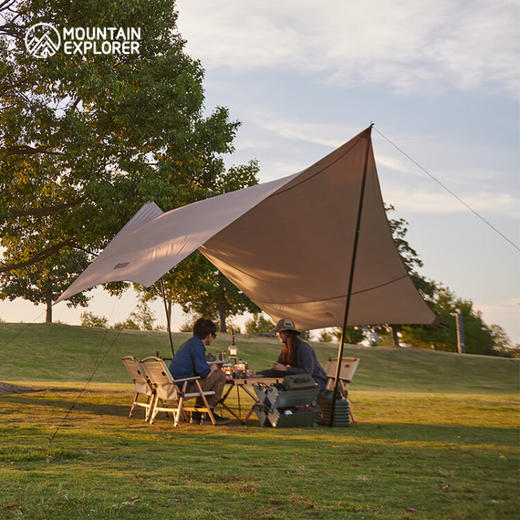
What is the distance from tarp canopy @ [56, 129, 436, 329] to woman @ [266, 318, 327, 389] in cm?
143

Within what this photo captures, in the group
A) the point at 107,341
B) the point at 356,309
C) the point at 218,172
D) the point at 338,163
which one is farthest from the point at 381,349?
the point at 338,163

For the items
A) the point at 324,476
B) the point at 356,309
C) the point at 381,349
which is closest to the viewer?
the point at 324,476

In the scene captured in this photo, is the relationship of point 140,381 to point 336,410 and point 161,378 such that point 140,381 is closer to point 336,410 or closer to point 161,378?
point 161,378

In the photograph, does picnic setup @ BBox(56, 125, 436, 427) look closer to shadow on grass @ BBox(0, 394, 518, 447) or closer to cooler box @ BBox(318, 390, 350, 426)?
cooler box @ BBox(318, 390, 350, 426)

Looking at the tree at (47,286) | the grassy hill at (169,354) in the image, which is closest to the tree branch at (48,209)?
the grassy hill at (169,354)

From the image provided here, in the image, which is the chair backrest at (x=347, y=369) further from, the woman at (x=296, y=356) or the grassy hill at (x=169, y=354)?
the grassy hill at (x=169, y=354)

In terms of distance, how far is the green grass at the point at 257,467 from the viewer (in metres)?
3.56

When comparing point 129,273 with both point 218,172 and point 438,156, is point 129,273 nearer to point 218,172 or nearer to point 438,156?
point 438,156

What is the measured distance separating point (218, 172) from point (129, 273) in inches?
376

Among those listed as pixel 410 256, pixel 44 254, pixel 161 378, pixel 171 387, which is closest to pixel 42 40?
pixel 44 254

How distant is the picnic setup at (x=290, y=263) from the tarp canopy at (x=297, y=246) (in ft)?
0.06

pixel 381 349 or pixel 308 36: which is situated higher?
pixel 308 36

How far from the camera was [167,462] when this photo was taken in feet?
16.9

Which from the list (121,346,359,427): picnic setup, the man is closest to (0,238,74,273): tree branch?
(121,346,359,427): picnic setup
